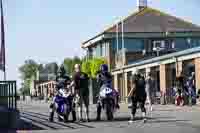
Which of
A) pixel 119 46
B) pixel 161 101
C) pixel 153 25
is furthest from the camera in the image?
pixel 153 25

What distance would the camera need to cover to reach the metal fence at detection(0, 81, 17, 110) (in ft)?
51.1

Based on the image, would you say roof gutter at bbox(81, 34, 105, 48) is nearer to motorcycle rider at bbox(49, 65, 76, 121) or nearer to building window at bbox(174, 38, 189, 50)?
building window at bbox(174, 38, 189, 50)

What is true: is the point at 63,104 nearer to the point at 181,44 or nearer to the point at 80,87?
the point at 80,87

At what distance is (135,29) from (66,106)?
6040 cm

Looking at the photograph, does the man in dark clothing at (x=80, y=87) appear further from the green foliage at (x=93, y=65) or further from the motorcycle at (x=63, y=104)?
the green foliage at (x=93, y=65)

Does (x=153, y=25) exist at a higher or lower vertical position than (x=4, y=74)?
higher

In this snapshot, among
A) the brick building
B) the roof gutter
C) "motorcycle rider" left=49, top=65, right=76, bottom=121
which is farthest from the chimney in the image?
"motorcycle rider" left=49, top=65, right=76, bottom=121

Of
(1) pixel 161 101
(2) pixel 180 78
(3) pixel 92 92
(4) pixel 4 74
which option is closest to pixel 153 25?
(3) pixel 92 92

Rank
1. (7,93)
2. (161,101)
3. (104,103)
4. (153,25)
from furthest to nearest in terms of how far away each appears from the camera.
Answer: (153,25)
(161,101)
(104,103)
(7,93)

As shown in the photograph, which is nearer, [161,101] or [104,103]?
[104,103]

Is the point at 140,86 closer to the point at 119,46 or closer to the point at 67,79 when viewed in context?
the point at 67,79

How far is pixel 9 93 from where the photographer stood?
1585 centimetres

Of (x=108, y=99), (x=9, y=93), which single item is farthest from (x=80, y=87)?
(x=9, y=93)

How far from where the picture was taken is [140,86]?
52.5 feet
